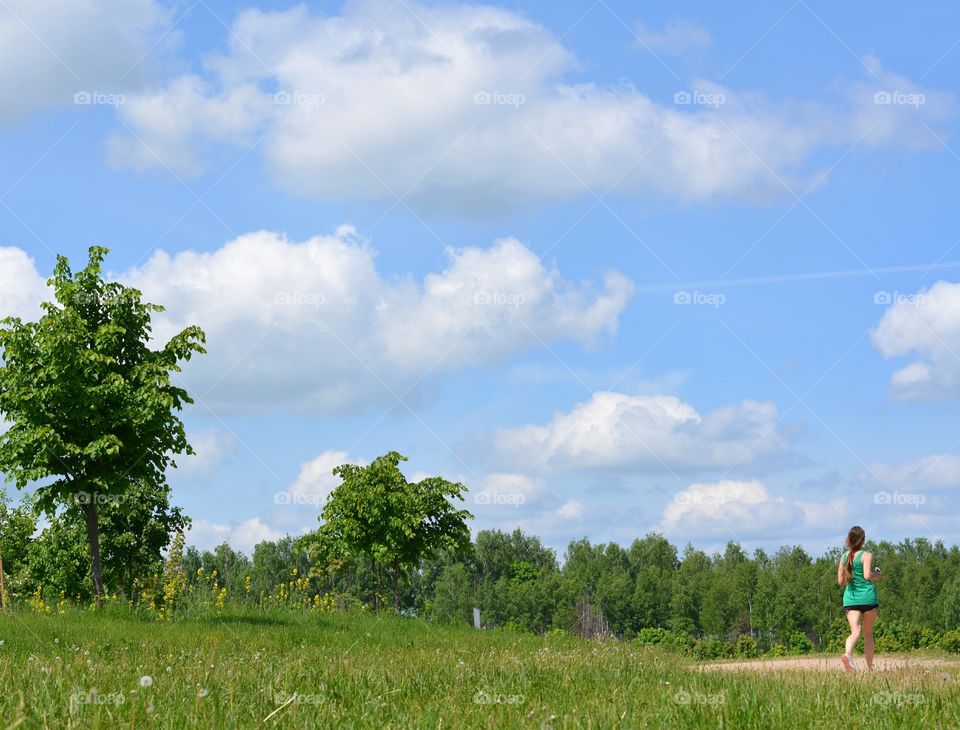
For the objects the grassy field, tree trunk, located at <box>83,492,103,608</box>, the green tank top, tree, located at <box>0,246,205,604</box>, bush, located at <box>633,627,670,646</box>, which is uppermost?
tree, located at <box>0,246,205,604</box>

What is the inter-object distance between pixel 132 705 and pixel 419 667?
327 centimetres

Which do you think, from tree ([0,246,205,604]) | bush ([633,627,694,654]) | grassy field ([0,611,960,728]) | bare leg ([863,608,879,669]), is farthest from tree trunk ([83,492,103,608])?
bare leg ([863,608,879,669])

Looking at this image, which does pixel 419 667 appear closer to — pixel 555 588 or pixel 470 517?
pixel 470 517

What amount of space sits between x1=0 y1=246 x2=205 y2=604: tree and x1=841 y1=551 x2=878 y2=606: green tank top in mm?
12941

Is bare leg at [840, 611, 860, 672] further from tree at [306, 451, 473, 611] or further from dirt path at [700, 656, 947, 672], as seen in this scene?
tree at [306, 451, 473, 611]

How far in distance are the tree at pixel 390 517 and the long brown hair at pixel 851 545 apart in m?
18.0

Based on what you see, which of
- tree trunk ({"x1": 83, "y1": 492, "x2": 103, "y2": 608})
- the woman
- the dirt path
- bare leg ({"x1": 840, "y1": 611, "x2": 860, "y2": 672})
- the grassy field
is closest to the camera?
the grassy field

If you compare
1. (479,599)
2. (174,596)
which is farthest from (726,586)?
(174,596)

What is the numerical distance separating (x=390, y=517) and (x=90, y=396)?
518 inches

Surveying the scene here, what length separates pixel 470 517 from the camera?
30.8 metres

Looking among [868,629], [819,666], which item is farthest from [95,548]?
[868,629]

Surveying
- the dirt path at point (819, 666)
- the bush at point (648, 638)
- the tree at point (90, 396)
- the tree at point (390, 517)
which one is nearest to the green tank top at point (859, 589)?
the dirt path at point (819, 666)

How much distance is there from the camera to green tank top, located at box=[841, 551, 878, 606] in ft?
43.6

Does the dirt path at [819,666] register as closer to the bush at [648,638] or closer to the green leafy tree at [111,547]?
the bush at [648,638]
